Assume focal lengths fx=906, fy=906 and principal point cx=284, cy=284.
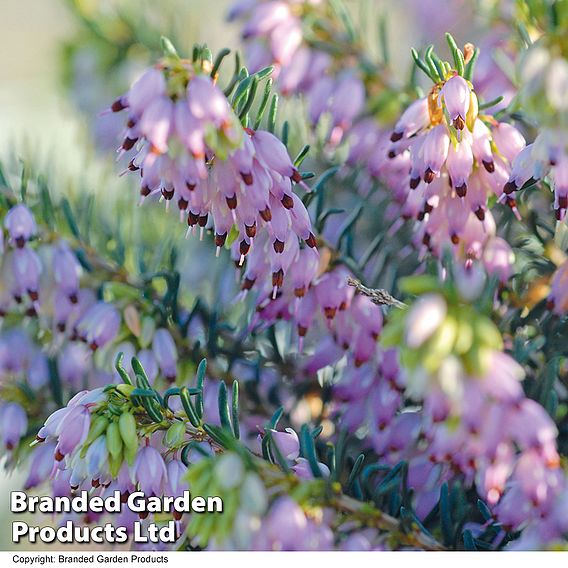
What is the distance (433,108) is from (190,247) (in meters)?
0.90

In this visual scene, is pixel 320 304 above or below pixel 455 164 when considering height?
below

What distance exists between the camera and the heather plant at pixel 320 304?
0.83 m

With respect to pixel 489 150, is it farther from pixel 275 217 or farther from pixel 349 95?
pixel 349 95

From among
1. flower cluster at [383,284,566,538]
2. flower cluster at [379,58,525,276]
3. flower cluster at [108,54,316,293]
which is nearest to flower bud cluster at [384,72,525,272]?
flower cluster at [379,58,525,276]

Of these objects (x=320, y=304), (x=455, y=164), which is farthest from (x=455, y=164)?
(x=320, y=304)

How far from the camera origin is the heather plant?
2.73ft

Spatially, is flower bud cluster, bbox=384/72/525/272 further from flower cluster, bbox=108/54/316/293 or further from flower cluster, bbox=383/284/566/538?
flower cluster, bbox=383/284/566/538

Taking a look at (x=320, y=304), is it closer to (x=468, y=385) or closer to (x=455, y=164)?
(x=455, y=164)

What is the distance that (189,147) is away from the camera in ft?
2.93

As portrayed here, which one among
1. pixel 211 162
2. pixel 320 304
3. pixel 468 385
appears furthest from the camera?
pixel 320 304

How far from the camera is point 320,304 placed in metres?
1.16

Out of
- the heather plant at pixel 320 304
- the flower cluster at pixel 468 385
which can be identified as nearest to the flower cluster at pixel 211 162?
the heather plant at pixel 320 304

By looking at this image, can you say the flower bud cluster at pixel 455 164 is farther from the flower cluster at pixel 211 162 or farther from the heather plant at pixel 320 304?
the flower cluster at pixel 211 162

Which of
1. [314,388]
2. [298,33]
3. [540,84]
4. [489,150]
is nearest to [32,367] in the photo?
[314,388]
